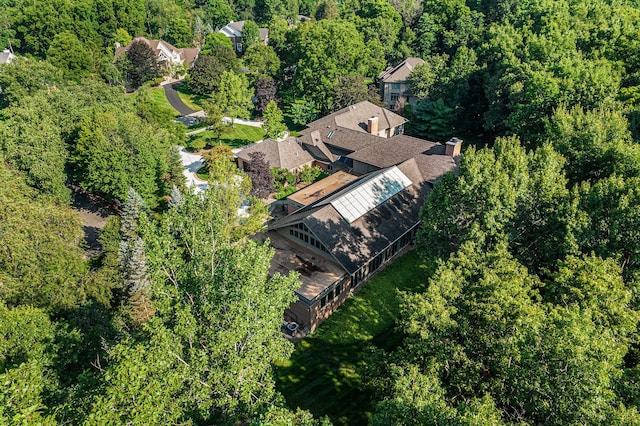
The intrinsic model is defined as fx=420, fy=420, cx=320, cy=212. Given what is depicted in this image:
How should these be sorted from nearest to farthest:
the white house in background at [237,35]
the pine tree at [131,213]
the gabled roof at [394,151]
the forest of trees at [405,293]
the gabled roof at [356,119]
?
the forest of trees at [405,293], the pine tree at [131,213], the gabled roof at [394,151], the gabled roof at [356,119], the white house in background at [237,35]

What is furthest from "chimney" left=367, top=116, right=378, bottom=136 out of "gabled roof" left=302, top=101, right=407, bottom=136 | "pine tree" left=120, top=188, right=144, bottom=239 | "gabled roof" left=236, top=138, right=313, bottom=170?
"pine tree" left=120, top=188, right=144, bottom=239

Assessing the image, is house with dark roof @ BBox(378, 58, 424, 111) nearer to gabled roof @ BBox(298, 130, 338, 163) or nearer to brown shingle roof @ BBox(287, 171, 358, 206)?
gabled roof @ BBox(298, 130, 338, 163)

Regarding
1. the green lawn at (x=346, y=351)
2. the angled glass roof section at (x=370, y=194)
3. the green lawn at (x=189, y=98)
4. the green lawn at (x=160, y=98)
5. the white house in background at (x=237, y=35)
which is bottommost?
the green lawn at (x=346, y=351)

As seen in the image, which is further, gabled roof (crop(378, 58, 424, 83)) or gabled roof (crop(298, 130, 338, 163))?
gabled roof (crop(378, 58, 424, 83))

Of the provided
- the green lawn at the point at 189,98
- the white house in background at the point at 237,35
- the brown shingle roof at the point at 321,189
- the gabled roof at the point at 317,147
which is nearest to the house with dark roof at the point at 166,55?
the green lawn at the point at 189,98

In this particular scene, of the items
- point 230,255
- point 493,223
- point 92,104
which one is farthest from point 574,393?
point 92,104

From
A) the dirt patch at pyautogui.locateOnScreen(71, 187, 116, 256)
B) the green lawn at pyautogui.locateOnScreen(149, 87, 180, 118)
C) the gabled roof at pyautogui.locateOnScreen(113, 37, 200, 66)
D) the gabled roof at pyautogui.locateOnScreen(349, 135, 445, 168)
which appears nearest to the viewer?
the dirt patch at pyautogui.locateOnScreen(71, 187, 116, 256)

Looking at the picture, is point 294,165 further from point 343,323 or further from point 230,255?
point 230,255

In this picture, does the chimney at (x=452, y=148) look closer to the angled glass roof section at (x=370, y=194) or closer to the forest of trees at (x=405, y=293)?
the forest of trees at (x=405, y=293)
